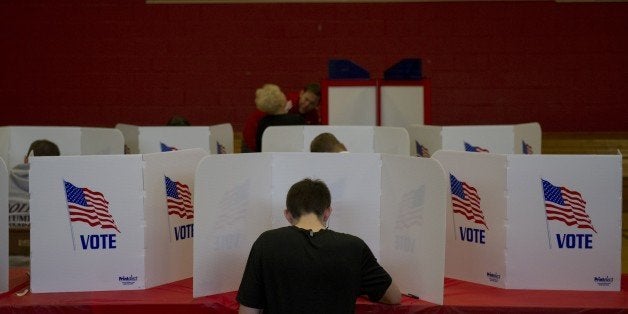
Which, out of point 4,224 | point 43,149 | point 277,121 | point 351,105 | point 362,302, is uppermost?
point 351,105

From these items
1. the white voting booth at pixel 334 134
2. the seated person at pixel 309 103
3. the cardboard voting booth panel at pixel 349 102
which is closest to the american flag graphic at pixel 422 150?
the white voting booth at pixel 334 134

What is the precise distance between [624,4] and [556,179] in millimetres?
5915

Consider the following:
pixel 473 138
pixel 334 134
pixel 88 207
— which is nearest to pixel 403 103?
pixel 473 138

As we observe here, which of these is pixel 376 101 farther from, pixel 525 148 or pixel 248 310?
pixel 248 310

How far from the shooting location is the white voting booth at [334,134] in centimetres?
519

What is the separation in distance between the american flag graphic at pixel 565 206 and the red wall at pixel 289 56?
5363 millimetres

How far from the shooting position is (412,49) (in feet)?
27.6

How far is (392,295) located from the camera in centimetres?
294

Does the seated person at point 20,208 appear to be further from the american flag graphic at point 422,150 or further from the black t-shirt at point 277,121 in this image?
the american flag graphic at point 422,150

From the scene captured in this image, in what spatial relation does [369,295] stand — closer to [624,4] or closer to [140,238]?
[140,238]

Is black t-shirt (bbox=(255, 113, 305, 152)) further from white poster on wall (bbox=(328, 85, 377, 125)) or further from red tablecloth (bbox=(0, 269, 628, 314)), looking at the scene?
red tablecloth (bbox=(0, 269, 628, 314))

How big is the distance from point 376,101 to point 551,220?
3065 mm

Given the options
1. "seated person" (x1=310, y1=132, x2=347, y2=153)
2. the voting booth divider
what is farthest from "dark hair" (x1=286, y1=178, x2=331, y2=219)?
the voting booth divider

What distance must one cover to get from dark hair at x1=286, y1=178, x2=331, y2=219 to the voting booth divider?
3271 millimetres
